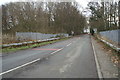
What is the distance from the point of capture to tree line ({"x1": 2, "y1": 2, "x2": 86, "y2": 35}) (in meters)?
42.3

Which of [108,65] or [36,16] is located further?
[36,16]

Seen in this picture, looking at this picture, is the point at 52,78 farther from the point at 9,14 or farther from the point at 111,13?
the point at 9,14

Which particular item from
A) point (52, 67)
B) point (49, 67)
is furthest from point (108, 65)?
point (49, 67)

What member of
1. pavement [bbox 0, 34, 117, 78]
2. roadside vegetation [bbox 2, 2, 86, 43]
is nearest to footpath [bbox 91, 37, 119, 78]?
pavement [bbox 0, 34, 117, 78]

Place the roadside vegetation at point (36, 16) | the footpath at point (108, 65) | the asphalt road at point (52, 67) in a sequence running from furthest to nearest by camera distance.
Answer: the roadside vegetation at point (36, 16) < the asphalt road at point (52, 67) < the footpath at point (108, 65)

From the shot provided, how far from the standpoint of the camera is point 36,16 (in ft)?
147

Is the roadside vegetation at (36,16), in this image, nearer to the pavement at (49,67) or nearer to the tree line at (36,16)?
the tree line at (36,16)

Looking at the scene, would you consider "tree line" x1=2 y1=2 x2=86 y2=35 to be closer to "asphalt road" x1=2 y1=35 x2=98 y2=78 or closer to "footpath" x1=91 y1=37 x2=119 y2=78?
"asphalt road" x1=2 y1=35 x2=98 y2=78

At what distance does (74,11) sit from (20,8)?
23.0m

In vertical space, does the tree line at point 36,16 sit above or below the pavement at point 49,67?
above

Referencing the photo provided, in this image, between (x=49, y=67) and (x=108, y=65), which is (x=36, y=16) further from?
(x=108, y=65)

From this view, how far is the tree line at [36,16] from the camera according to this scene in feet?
139

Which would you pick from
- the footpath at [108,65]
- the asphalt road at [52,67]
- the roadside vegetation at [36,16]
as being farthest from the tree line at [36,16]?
the footpath at [108,65]

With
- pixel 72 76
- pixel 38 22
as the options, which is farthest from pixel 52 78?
pixel 38 22
